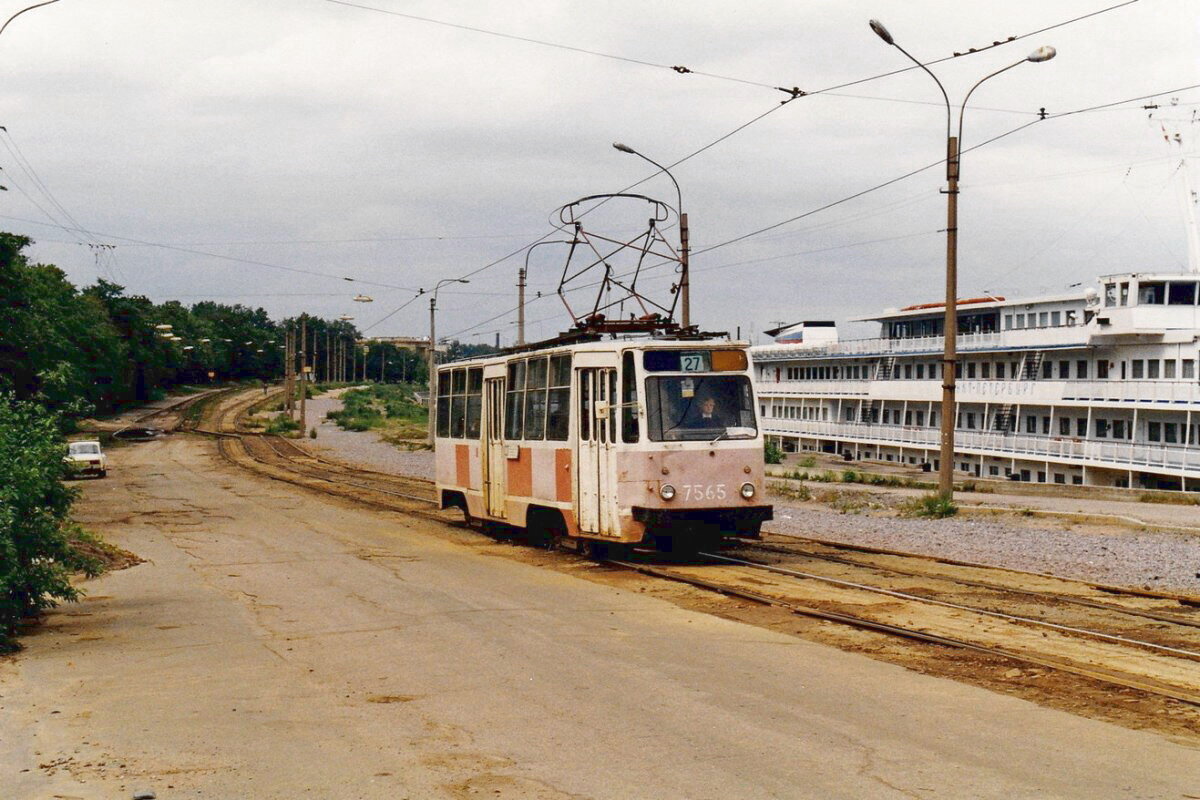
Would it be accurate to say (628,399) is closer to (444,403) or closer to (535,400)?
(535,400)

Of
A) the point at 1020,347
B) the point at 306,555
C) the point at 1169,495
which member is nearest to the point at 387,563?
the point at 306,555

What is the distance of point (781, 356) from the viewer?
79562 mm

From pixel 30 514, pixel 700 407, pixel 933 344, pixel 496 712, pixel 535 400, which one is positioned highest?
pixel 933 344

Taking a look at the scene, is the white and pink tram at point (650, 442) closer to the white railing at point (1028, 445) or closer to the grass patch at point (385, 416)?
the white railing at point (1028, 445)

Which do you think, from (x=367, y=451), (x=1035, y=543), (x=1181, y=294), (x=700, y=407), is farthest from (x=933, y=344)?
(x=700, y=407)

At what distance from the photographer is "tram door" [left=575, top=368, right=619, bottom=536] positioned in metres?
16.8

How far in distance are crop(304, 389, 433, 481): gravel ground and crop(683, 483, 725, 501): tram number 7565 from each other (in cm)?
2610

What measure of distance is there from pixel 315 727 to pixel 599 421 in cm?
968

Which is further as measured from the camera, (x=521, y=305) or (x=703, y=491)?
(x=521, y=305)

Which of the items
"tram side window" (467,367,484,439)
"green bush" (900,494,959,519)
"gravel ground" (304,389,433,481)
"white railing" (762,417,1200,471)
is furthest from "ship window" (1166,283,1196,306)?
"tram side window" (467,367,484,439)

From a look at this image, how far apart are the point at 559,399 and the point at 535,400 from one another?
104 cm

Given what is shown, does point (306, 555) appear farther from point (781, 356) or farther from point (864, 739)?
point (781, 356)

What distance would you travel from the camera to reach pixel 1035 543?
66.3ft

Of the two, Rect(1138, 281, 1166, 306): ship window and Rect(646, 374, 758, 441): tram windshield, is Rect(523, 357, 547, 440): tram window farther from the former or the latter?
Rect(1138, 281, 1166, 306): ship window
